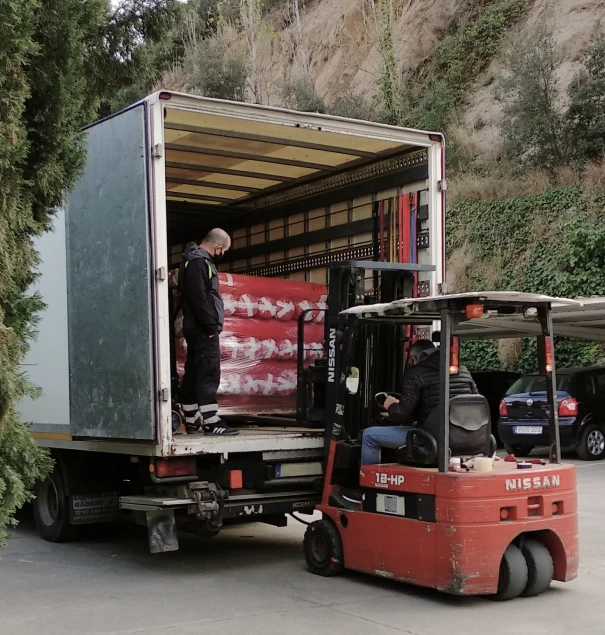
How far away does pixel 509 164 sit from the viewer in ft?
82.0

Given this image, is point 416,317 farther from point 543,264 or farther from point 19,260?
point 543,264

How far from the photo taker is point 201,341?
812cm

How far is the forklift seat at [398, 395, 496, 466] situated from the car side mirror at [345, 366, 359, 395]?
78 cm

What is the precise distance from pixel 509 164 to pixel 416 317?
59.9 ft

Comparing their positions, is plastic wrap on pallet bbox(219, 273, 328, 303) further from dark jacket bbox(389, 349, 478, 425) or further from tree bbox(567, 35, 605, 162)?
tree bbox(567, 35, 605, 162)

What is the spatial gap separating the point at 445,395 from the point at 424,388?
43 cm

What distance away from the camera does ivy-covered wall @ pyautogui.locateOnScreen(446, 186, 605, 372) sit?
2056 centimetres

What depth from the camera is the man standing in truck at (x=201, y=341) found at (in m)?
8.02

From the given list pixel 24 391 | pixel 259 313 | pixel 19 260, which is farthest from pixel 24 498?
pixel 259 313

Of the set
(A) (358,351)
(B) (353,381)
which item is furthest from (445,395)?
(A) (358,351)

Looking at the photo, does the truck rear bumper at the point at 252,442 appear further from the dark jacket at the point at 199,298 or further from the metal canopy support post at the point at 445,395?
the metal canopy support post at the point at 445,395

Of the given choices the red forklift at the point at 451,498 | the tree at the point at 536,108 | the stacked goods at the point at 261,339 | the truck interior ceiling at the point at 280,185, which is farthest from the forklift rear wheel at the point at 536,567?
the tree at the point at 536,108

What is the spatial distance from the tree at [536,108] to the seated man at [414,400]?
18.1 metres

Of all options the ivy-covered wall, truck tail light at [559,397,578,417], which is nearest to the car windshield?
truck tail light at [559,397,578,417]
